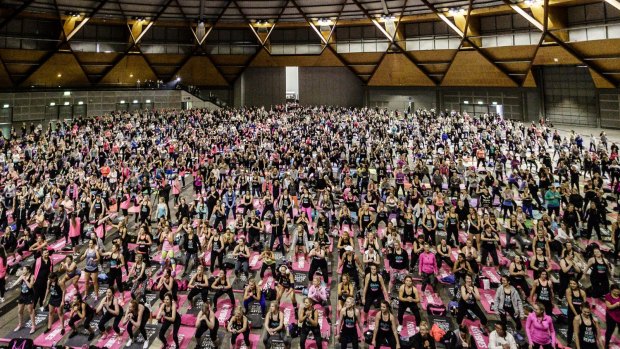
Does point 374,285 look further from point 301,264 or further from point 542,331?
point 301,264

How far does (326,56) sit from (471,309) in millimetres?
41599

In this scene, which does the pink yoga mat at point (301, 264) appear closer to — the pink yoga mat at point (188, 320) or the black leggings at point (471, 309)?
the pink yoga mat at point (188, 320)

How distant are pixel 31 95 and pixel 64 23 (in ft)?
29.1

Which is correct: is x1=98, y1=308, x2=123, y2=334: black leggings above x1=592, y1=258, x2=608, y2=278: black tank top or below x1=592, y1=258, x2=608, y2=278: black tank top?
below

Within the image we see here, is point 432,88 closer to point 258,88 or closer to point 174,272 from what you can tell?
point 258,88

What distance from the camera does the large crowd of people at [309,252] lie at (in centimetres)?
790

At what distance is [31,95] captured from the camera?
113ft

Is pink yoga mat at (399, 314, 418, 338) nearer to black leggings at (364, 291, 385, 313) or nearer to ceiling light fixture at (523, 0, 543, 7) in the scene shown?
black leggings at (364, 291, 385, 313)

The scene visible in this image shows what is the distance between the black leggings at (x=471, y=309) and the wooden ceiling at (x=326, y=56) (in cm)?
3020

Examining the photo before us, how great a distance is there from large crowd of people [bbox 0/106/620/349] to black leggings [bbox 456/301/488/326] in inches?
1.7

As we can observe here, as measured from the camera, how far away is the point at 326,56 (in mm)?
45938

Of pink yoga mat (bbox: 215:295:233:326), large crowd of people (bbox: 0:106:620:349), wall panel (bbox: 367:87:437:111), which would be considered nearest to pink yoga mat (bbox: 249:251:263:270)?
large crowd of people (bbox: 0:106:620:349)

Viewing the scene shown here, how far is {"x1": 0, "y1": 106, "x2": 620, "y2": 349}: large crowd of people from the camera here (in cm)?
790

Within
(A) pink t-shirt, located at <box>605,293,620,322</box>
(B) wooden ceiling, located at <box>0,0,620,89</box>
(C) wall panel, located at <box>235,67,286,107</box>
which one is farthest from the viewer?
(C) wall panel, located at <box>235,67,286,107</box>
